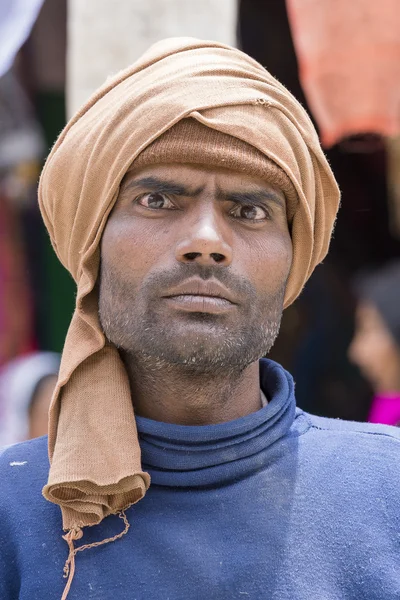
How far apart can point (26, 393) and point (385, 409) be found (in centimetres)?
164

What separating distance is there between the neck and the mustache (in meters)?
0.17

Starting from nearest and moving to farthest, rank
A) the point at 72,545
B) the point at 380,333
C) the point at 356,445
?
the point at 72,545 → the point at 356,445 → the point at 380,333

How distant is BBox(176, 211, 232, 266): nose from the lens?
178 cm

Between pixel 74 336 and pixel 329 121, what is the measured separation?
1729 millimetres

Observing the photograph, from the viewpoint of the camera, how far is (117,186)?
1.87m

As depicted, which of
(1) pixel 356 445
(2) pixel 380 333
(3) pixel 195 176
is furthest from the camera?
(2) pixel 380 333

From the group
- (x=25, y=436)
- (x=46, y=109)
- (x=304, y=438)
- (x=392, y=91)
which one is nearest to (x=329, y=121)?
(x=392, y=91)

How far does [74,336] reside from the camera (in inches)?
76.7

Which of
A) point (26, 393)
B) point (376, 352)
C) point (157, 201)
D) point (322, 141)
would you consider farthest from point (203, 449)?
point (26, 393)

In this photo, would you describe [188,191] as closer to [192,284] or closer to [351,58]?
[192,284]

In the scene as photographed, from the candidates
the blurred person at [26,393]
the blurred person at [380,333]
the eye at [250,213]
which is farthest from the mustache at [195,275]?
the blurred person at [26,393]

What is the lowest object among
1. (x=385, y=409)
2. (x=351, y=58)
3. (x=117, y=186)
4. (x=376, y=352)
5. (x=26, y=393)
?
(x=26, y=393)

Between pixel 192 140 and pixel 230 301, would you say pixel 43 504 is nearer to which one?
pixel 230 301

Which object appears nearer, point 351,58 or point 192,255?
point 192,255
